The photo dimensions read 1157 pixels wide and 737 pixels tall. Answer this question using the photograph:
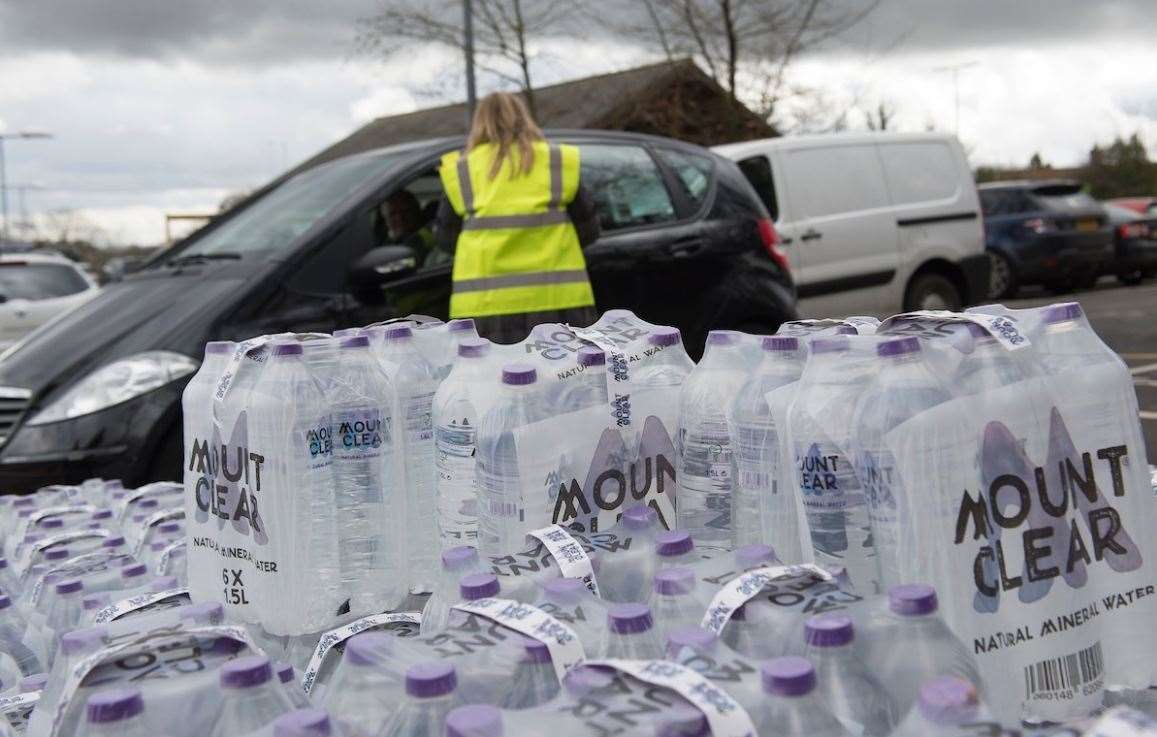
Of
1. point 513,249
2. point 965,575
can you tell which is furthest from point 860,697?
point 513,249

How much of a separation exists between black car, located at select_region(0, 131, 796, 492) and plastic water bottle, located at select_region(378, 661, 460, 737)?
299 cm

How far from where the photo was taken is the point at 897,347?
159cm

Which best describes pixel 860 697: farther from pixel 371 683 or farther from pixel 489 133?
pixel 489 133

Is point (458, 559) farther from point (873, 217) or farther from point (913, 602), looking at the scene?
point (873, 217)

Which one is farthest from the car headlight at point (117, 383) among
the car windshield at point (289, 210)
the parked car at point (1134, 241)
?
the parked car at point (1134, 241)

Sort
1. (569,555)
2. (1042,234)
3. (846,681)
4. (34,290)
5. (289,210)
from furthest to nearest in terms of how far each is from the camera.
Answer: (1042,234) → (34,290) → (289,210) → (569,555) → (846,681)

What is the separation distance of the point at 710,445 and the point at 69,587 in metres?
1.32

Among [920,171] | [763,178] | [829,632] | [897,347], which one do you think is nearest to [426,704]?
[829,632]

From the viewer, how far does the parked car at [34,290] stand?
10.4 m

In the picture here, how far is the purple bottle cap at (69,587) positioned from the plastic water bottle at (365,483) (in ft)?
Answer: 1.89

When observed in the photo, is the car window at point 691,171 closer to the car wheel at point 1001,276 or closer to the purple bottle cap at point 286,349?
the purple bottle cap at point 286,349

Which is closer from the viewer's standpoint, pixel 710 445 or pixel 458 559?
pixel 458 559

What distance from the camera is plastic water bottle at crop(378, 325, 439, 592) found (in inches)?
86.3

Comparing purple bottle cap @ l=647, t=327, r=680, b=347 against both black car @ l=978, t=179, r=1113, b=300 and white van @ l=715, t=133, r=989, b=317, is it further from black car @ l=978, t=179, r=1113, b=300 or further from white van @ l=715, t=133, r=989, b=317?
black car @ l=978, t=179, r=1113, b=300
